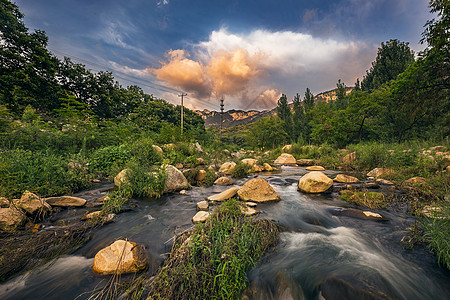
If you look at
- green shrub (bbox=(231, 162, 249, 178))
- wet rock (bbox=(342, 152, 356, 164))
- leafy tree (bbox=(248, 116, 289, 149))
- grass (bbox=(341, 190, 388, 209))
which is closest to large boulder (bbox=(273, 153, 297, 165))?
wet rock (bbox=(342, 152, 356, 164))

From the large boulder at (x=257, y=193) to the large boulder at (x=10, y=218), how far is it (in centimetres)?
517

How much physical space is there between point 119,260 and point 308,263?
3016 millimetres

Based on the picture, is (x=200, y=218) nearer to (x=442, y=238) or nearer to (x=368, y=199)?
(x=442, y=238)

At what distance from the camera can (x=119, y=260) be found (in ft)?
7.80

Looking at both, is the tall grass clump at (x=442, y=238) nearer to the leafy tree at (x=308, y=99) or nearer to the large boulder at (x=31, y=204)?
the large boulder at (x=31, y=204)

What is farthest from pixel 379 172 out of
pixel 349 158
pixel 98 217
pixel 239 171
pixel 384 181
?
pixel 98 217

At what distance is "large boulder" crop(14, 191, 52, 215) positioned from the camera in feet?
12.0

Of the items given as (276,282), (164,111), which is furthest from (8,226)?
(164,111)

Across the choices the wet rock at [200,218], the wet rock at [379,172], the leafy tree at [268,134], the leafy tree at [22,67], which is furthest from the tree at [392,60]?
the leafy tree at [22,67]

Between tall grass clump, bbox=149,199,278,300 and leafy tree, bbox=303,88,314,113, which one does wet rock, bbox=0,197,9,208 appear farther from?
leafy tree, bbox=303,88,314,113

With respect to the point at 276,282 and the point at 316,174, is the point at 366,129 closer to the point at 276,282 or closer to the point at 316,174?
the point at 316,174

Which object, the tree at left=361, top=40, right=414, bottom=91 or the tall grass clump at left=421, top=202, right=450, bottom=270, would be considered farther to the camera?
the tree at left=361, top=40, right=414, bottom=91

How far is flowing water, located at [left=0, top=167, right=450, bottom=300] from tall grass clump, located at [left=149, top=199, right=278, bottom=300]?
0.28 meters

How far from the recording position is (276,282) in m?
2.38
